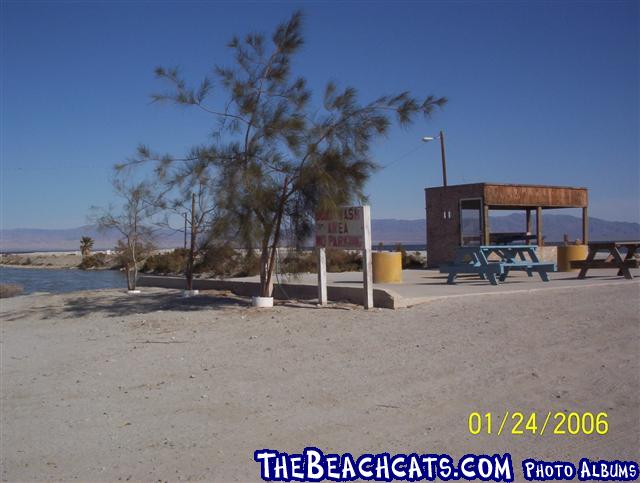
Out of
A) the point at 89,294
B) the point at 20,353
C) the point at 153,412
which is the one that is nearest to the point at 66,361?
the point at 20,353

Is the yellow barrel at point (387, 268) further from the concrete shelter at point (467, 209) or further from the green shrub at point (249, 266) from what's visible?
the concrete shelter at point (467, 209)

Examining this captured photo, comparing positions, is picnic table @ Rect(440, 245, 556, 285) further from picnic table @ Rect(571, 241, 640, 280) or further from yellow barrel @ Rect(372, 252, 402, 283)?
yellow barrel @ Rect(372, 252, 402, 283)

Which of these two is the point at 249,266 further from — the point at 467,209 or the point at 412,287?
the point at 467,209

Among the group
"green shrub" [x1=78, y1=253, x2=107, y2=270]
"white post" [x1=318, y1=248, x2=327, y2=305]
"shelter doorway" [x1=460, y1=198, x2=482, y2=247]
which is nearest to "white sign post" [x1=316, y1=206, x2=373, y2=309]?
"white post" [x1=318, y1=248, x2=327, y2=305]

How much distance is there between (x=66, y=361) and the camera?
10180 mm

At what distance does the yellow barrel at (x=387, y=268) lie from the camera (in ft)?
58.9

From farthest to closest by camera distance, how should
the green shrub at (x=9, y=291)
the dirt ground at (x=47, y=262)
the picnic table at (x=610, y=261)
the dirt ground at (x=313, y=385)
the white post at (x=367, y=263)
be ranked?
the dirt ground at (x=47, y=262) → the green shrub at (x=9, y=291) → the picnic table at (x=610, y=261) → the white post at (x=367, y=263) → the dirt ground at (x=313, y=385)

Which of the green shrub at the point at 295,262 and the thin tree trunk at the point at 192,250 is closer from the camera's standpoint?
the green shrub at the point at 295,262

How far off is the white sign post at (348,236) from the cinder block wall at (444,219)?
12.3 meters

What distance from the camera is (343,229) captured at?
1338 centimetres

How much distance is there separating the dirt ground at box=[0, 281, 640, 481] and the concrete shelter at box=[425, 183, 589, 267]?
1237cm

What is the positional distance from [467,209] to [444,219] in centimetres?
89

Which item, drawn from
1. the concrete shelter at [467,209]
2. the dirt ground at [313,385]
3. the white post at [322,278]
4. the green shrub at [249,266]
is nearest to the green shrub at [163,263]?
the green shrub at [249,266]

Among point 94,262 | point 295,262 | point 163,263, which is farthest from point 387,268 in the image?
point 94,262
